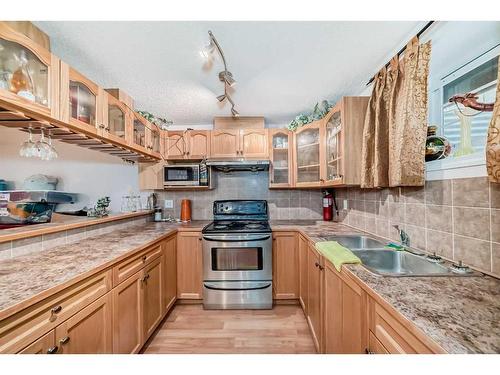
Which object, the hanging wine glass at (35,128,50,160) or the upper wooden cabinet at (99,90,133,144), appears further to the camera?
the upper wooden cabinet at (99,90,133,144)

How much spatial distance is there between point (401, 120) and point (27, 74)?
2.10 metres

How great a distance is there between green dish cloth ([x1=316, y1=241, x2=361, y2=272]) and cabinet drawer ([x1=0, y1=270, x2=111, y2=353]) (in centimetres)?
129

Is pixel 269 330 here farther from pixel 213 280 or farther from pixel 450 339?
pixel 450 339

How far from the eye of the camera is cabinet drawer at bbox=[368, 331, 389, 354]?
0.77 metres

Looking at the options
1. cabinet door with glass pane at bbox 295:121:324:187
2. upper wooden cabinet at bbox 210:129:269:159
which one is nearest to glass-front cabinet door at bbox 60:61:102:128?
upper wooden cabinet at bbox 210:129:269:159

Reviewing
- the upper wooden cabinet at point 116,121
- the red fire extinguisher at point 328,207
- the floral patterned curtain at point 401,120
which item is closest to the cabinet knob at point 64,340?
the upper wooden cabinet at point 116,121

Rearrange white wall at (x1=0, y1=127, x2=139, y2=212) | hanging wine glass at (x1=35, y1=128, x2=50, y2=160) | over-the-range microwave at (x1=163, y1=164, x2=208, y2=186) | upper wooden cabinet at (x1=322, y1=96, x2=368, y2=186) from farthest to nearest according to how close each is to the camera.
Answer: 1. white wall at (x1=0, y1=127, x2=139, y2=212)
2. over-the-range microwave at (x1=163, y1=164, x2=208, y2=186)
3. upper wooden cabinet at (x1=322, y1=96, x2=368, y2=186)
4. hanging wine glass at (x1=35, y1=128, x2=50, y2=160)

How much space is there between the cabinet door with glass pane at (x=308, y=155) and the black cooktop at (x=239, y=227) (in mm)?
696

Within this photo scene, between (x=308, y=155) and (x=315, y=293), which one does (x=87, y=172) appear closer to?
(x=308, y=155)

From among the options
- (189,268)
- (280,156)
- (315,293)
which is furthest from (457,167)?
(189,268)

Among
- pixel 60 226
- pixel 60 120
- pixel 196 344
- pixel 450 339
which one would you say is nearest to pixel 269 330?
pixel 196 344

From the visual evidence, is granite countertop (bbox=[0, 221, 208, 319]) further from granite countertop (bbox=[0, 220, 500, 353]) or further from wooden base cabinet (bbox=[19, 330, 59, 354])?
wooden base cabinet (bbox=[19, 330, 59, 354])

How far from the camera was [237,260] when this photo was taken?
86.7 inches

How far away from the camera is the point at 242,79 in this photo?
1.88 meters
